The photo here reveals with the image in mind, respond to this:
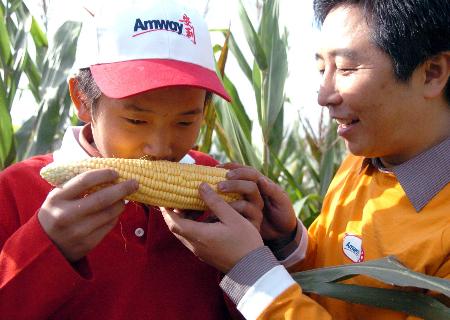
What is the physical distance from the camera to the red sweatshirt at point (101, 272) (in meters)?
1.41

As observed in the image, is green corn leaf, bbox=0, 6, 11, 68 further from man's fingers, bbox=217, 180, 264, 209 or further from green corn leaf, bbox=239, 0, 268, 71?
man's fingers, bbox=217, 180, 264, 209

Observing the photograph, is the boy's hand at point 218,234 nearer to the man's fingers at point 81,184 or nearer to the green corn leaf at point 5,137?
the man's fingers at point 81,184

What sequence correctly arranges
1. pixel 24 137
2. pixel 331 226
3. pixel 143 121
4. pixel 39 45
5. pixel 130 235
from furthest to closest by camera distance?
pixel 39 45 → pixel 24 137 → pixel 331 226 → pixel 130 235 → pixel 143 121

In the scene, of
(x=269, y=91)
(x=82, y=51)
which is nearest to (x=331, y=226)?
(x=82, y=51)

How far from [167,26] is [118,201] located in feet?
1.46

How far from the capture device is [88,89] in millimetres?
1657

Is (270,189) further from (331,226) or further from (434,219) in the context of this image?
(434,219)

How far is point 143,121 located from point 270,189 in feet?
1.23

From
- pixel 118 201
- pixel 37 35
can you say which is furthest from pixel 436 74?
pixel 37 35

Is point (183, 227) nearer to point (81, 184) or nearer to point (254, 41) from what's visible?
point (81, 184)

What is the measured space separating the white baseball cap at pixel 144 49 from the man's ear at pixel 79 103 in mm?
61

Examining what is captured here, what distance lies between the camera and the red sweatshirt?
4.63ft

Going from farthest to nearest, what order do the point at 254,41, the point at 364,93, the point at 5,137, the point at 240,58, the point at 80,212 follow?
the point at 240,58 < the point at 254,41 < the point at 5,137 < the point at 364,93 < the point at 80,212

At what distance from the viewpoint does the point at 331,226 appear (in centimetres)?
182
